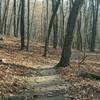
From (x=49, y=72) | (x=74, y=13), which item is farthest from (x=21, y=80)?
(x=74, y=13)

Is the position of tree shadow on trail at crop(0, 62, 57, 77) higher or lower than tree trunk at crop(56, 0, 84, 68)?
lower

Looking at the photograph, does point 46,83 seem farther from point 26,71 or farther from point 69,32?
point 69,32

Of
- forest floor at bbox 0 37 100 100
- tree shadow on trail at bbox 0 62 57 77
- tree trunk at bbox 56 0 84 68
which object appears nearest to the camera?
forest floor at bbox 0 37 100 100

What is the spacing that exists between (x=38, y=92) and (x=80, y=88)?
1.86 meters

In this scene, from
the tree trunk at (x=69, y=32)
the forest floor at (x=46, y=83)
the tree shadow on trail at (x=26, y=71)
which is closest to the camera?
the forest floor at (x=46, y=83)

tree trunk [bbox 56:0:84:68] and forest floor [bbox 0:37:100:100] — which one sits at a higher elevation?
tree trunk [bbox 56:0:84:68]

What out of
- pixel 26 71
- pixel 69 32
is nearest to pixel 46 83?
pixel 26 71

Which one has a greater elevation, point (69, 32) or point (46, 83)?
point (69, 32)

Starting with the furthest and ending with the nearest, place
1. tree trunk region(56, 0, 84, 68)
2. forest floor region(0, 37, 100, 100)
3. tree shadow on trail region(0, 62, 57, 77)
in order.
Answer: tree trunk region(56, 0, 84, 68) < tree shadow on trail region(0, 62, 57, 77) < forest floor region(0, 37, 100, 100)

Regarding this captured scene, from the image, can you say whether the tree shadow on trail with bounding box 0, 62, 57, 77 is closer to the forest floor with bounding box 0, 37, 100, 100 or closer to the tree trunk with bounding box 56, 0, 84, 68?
the forest floor with bounding box 0, 37, 100, 100

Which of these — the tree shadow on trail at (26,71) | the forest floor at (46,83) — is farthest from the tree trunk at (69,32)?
the forest floor at (46,83)

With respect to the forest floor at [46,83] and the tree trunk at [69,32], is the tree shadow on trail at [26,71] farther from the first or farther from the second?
the tree trunk at [69,32]

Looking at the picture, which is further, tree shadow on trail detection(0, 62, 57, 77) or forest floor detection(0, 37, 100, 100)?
tree shadow on trail detection(0, 62, 57, 77)

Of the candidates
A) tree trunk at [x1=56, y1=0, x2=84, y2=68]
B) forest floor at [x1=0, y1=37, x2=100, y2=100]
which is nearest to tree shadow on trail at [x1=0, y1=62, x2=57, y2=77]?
forest floor at [x1=0, y1=37, x2=100, y2=100]
